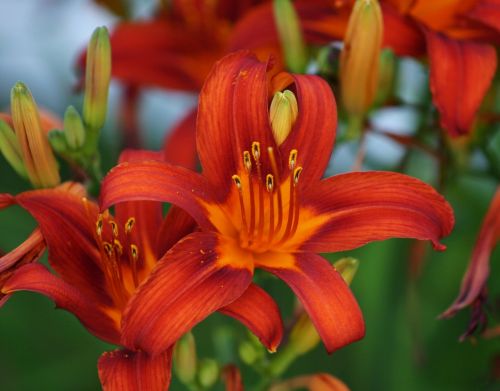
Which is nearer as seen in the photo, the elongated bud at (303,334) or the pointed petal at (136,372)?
the pointed petal at (136,372)

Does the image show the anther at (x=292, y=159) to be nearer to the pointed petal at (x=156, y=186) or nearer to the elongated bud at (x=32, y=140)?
A: the pointed petal at (x=156, y=186)

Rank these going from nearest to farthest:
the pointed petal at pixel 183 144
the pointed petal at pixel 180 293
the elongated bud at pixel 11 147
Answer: the pointed petal at pixel 180 293, the elongated bud at pixel 11 147, the pointed petal at pixel 183 144

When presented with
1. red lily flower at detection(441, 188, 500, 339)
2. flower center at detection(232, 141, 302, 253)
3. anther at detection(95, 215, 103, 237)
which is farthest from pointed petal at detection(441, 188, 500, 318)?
anther at detection(95, 215, 103, 237)

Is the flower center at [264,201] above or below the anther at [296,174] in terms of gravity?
below

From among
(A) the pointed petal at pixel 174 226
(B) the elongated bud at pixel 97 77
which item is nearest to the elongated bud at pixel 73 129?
(B) the elongated bud at pixel 97 77

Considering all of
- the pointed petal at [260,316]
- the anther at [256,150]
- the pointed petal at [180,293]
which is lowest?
the pointed petal at [260,316]

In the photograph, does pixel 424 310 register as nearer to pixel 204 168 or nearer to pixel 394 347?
pixel 394 347

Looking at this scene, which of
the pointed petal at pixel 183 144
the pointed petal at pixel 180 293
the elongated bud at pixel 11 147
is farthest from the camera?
the pointed petal at pixel 183 144
